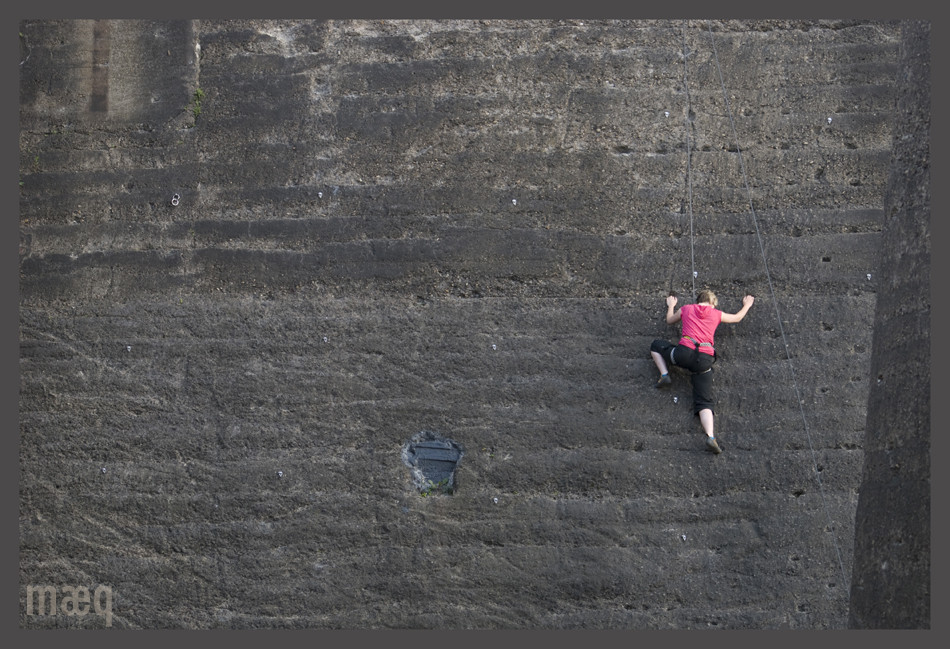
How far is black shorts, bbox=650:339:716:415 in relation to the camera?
212 inches

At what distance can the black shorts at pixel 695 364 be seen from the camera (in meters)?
5.39

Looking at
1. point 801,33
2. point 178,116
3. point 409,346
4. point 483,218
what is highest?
point 801,33

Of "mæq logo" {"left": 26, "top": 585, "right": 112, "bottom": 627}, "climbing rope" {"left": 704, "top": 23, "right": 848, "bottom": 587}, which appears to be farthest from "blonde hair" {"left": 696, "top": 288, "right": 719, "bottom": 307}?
"mæq logo" {"left": 26, "top": 585, "right": 112, "bottom": 627}

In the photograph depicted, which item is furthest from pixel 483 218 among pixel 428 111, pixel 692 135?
pixel 692 135

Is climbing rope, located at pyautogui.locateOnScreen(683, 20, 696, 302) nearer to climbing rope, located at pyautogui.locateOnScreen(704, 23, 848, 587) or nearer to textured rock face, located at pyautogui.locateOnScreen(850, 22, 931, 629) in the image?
climbing rope, located at pyautogui.locateOnScreen(704, 23, 848, 587)

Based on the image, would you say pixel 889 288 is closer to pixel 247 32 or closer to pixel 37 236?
pixel 247 32

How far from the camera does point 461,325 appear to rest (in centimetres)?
564

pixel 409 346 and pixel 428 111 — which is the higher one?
pixel 428 111

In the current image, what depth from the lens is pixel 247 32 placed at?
19.2 ft

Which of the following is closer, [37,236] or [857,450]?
[857,450]

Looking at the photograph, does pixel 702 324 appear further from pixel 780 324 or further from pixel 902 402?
pixel 902 402

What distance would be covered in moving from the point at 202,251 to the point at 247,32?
1494 millimetres

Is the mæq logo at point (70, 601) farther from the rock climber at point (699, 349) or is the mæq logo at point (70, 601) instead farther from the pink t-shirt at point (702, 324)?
the pink t-shirt at point (702, 324)

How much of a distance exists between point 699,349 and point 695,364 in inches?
3.8
